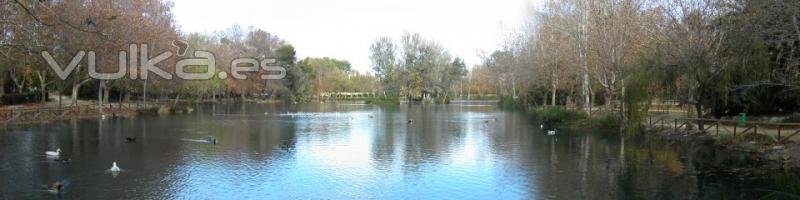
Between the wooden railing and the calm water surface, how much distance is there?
1.67 m

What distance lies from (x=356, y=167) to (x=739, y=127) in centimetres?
1575

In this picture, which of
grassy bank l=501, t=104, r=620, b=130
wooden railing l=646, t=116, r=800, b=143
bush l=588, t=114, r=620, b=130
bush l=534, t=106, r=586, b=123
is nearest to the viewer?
wooden railing l=646, t=116, r=800, b=143

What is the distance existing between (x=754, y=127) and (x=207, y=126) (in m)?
28.5

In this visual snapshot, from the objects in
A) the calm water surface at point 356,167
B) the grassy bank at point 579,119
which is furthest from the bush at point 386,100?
the calm water surface at point 356,167

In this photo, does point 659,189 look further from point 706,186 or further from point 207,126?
point 207,126

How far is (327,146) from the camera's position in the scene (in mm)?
25250

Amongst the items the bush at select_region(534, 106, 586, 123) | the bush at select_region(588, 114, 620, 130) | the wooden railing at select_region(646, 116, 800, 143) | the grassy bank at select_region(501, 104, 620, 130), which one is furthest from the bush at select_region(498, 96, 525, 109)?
the wooden railing at select_region(646, 116, 800, 143)

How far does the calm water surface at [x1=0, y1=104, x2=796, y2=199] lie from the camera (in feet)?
48.6

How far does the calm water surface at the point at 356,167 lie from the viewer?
48.6ft

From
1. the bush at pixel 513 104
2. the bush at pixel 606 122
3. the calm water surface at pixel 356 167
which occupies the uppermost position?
the bush at pixel 513 104

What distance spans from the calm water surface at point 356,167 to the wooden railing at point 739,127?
5.46 feet

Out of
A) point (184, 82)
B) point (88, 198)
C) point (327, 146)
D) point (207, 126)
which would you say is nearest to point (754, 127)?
point (327, 146)

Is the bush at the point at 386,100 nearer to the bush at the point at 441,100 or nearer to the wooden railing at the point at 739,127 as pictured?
the bush at the point at 441,100

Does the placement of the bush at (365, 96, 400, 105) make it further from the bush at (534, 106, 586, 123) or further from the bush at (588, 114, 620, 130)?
the bush at (588, 114, 620, 130)
